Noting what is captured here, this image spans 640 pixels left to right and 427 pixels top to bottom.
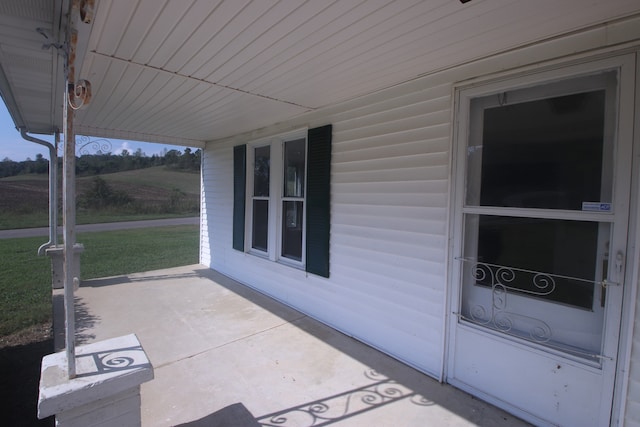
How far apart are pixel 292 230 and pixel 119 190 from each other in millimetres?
15101

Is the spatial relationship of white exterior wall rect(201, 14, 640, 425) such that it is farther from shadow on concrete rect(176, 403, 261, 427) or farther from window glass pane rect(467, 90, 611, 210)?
shadow on concrete rect(176, 403, 261, 427)

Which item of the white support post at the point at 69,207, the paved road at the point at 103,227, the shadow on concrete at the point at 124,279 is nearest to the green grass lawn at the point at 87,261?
the shadow on concrete at the point at 124,279

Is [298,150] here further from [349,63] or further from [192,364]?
[192,364]

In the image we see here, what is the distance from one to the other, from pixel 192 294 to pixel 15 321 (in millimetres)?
1910

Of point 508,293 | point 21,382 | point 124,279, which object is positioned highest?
point 508,293

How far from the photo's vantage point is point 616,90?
1728 mm

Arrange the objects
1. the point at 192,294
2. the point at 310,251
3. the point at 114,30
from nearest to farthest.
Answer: the point at 114,30 → the point at 310,251 → the point at 192,294

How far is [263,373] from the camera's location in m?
2.54

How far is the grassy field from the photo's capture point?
13234mm

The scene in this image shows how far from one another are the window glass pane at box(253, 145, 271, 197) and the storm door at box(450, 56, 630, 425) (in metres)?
2.81

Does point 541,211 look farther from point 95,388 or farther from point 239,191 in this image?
point 239,191

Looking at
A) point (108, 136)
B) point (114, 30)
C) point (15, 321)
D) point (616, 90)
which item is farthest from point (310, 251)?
point (108, 136)

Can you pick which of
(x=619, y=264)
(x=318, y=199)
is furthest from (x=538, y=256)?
(x=318, y=199)

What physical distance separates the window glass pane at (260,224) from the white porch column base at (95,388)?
3068mm
